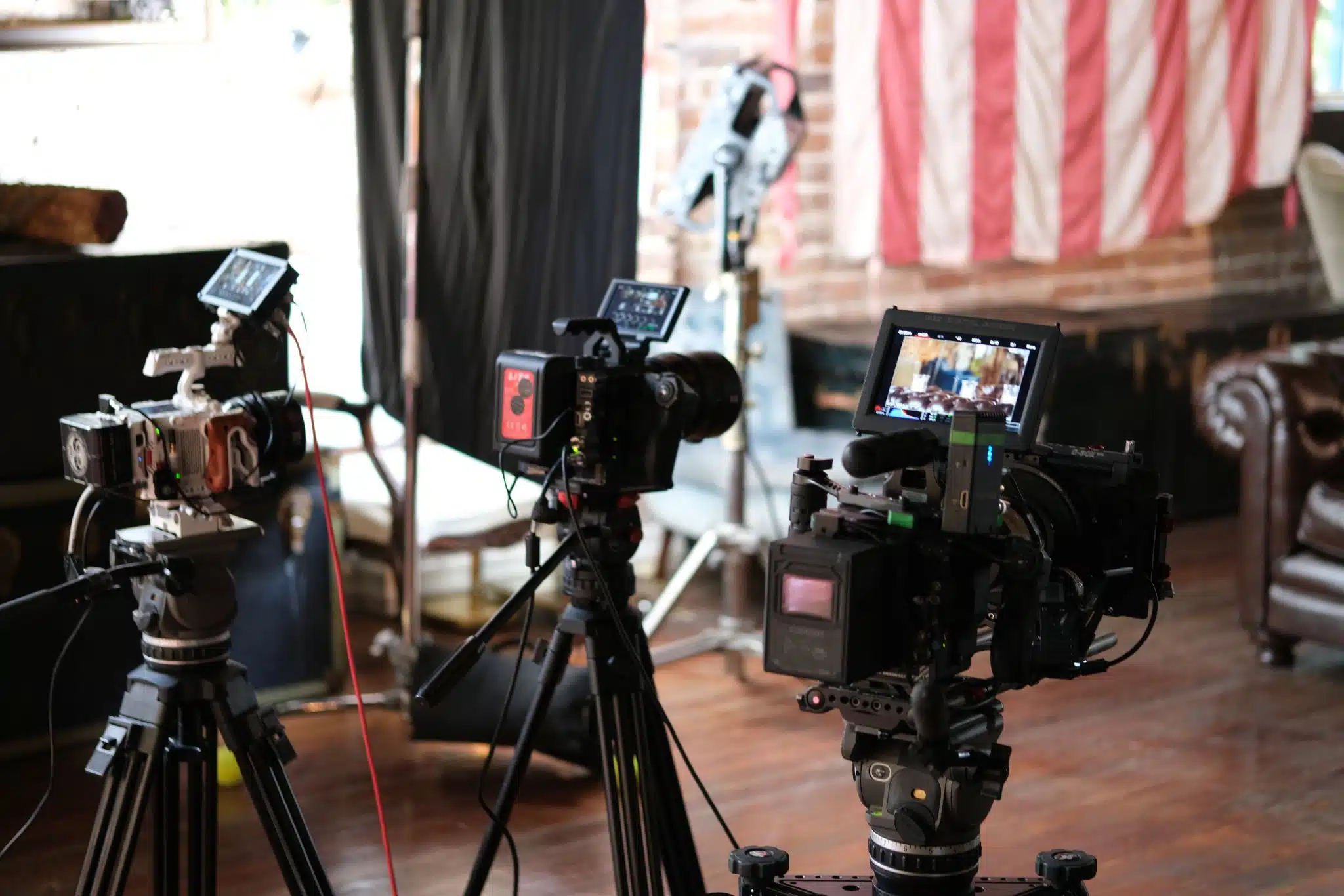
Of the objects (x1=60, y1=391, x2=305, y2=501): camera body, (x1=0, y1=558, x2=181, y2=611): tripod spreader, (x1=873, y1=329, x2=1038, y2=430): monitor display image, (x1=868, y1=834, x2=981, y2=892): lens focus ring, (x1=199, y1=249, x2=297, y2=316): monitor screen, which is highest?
(x1=199, y1=249, x2=297, y2=316): monitor screen

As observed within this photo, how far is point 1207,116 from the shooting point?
551 cm

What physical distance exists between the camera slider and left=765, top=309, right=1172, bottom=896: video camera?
0.02 meters

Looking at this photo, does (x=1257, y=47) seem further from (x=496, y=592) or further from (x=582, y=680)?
(x=582, y=680)

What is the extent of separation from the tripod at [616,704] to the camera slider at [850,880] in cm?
26

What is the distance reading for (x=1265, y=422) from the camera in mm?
3852

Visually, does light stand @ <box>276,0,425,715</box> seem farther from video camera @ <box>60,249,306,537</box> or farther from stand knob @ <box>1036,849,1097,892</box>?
stand knob @ <box>1036,849,1097,892</box>

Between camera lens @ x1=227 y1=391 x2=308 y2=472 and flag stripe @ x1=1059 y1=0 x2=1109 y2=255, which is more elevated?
flag stripe @ x1=1059 y1=0 x2=1109 y2=255

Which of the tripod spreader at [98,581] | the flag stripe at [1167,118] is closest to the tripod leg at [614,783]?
the tripod spreader at [98,581]

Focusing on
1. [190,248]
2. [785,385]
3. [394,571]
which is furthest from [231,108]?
[785,385]

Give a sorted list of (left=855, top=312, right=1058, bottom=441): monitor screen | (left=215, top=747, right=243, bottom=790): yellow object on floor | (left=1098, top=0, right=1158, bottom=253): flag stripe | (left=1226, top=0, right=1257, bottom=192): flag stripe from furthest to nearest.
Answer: (left=1226, top=0, right=1257, bottom=192): flag stripe → (left=1098, top=0, right=1158, bottom=253): flag stripe → (left=215, top=747, right=243, bottom=790): yellow object on floor → (left=855, top=312, right=1058, bottom=441): monitor screen

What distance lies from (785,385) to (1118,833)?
1.64m

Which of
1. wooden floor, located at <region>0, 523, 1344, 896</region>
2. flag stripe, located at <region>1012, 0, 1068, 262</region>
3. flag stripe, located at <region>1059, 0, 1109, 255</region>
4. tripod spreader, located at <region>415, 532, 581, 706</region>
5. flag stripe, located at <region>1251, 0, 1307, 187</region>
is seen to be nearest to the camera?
tripod spreader, located at <region>415, 532, 581, 706</region>

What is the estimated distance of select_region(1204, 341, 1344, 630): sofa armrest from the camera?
3801 mm

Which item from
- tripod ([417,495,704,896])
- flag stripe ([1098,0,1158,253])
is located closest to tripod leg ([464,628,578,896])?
tripod ([417,495,704,896])
